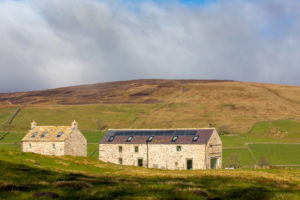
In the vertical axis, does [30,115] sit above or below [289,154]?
above

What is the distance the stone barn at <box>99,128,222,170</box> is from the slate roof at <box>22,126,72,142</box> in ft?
28.8

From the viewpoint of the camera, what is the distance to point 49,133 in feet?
288

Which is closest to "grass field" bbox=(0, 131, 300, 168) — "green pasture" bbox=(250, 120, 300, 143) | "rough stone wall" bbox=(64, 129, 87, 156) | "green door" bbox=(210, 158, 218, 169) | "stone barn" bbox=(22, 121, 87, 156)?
"green pasture" bbox=(250, 120, 300, 143)

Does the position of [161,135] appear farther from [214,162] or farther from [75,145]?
[75,145]

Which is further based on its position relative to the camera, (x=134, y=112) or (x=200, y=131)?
(x=134, y=112)

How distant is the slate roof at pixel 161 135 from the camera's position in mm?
76625

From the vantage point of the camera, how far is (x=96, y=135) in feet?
461

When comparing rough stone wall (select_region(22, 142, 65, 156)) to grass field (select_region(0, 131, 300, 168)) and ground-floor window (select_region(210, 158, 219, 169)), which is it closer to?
grass field (select_region(0, 131, 300, 168))

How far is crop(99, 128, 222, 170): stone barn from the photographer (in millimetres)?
75438

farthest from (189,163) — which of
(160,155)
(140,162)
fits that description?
(140,162)

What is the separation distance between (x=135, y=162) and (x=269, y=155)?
49.4m

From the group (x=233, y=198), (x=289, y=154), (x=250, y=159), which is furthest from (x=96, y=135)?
(x=233, y=198)

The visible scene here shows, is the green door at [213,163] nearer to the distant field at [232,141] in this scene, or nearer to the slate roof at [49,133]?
the slate roof at [49,133]

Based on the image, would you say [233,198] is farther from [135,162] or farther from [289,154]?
[289,154]
